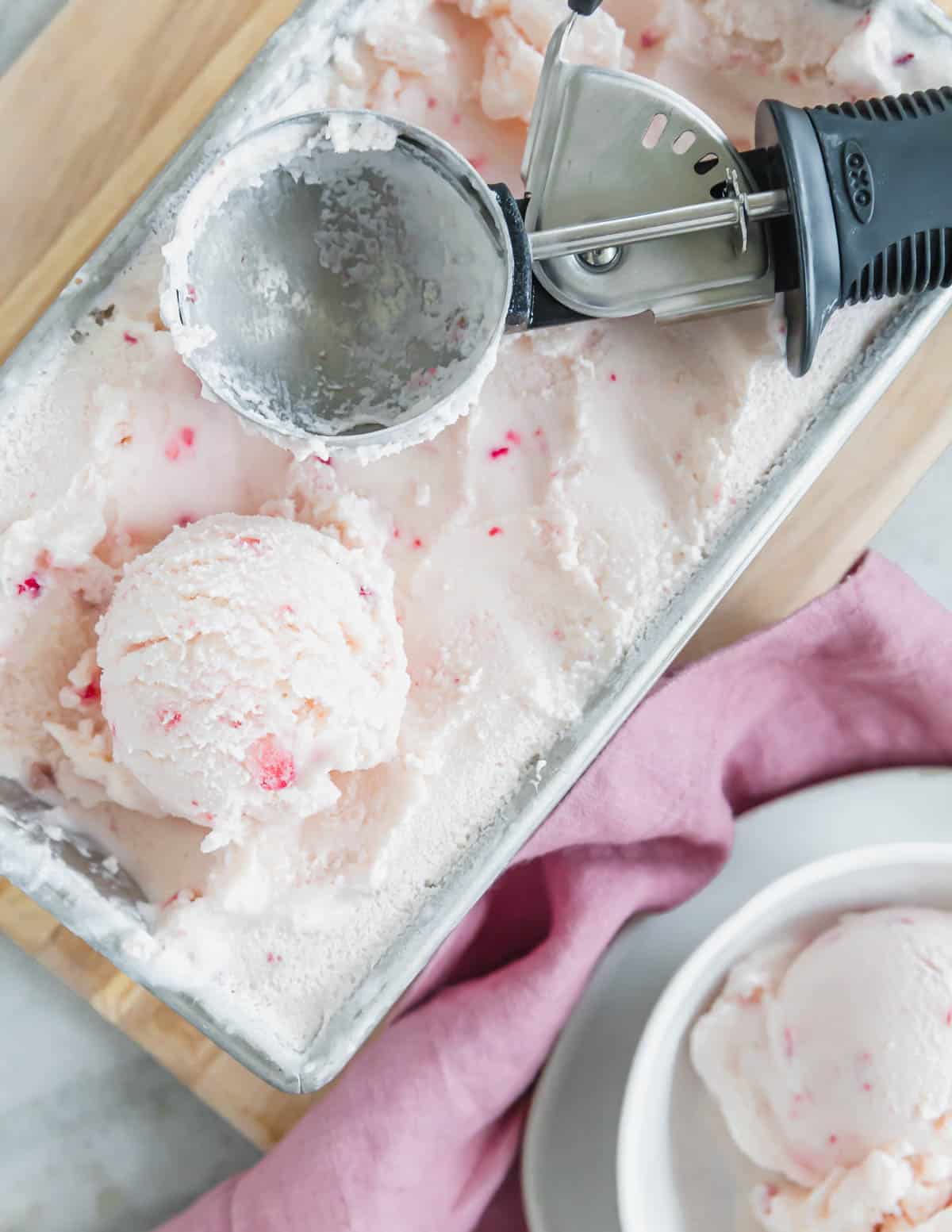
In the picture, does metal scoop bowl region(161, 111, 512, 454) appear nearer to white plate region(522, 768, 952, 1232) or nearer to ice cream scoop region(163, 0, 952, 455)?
ice cream scoop region(163, 0, 952, 455)

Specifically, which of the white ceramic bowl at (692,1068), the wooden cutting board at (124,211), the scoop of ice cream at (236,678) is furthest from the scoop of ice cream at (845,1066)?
the scoop of ice cream at (236,678)

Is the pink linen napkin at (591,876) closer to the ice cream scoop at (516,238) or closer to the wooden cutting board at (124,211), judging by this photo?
the wooden cutting board at (124,211)

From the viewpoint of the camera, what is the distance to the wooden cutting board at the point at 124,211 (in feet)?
2.41

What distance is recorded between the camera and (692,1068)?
2.51ft

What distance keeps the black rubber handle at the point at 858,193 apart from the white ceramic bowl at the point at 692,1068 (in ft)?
1.08

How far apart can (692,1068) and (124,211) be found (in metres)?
0.68

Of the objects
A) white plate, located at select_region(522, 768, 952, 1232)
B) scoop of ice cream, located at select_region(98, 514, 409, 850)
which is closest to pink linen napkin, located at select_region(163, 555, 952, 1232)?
white plate, located at select_region(522, 768, 952, 1232)

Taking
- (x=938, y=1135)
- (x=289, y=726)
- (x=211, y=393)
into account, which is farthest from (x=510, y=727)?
(x=938, y=1135)

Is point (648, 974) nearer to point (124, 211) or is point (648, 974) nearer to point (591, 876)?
point (591, 876)

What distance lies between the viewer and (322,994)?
63 cm

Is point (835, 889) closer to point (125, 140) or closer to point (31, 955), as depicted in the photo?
point (31, 955)

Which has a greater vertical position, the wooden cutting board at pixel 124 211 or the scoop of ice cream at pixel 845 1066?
the wooden cutting board at pixel 124 211

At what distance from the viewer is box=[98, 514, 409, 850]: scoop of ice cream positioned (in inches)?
23.4

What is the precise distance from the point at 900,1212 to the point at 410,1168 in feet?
1.01
